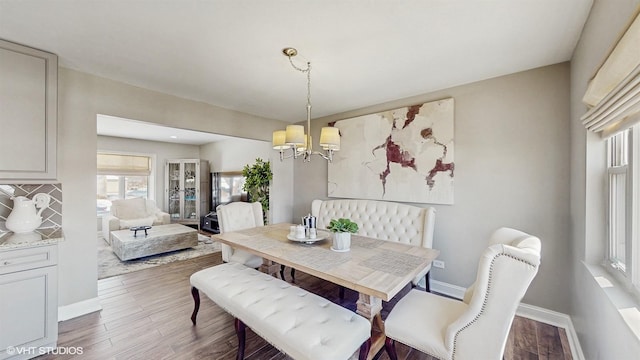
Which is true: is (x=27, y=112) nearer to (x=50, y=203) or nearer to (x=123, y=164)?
(x=50, y=203)

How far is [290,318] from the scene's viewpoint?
1.52 m

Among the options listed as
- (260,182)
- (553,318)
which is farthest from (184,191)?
(553,318)

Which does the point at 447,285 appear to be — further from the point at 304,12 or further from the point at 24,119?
the point at 24,119

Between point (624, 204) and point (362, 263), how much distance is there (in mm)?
1608

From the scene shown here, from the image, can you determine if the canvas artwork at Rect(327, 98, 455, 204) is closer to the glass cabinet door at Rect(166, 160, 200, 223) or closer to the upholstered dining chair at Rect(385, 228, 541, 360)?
the upholstered dining chair at Rect(385, 228, 541, 360)

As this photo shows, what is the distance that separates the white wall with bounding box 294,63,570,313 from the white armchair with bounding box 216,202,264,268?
7.43 ft

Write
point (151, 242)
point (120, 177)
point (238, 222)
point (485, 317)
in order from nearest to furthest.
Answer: point (485, 317) → point (238, 222) → point (151, 242) → point (120, 177)

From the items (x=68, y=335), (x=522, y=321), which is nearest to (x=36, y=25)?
(x=68, y=335)

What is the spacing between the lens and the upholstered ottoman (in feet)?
12.9

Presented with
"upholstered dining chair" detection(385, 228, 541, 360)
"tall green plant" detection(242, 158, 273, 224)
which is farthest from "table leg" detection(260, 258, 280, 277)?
"tall green plant" detection(242, 158, 273, 224)

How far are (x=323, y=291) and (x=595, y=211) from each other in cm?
255

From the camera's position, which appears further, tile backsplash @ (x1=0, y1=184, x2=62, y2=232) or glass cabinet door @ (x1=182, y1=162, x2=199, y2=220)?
glass cabinet door @ (x1=182, y1=162, x2=199, y2=220)

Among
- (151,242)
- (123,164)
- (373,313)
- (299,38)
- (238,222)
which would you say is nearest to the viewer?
(373,313)

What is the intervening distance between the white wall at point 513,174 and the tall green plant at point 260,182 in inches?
118
